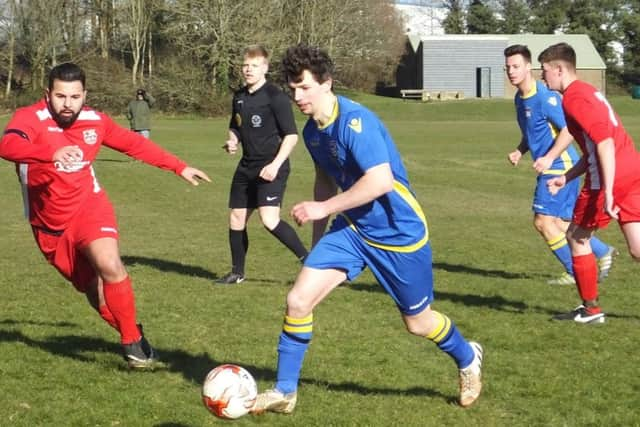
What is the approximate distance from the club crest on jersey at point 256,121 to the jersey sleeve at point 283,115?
0.61 feet

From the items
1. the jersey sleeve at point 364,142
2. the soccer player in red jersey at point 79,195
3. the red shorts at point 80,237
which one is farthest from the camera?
the red shorts at point 80,237

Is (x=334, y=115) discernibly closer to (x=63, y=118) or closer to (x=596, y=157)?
(x=63, y=118)

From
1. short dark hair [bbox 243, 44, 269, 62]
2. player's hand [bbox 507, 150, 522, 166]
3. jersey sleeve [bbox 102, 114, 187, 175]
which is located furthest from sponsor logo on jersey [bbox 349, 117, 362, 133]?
player's hand [bbox 507, 150, 522, 166]

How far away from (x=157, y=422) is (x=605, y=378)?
2919 millimetres

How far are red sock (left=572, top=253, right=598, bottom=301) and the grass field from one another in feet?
1.11

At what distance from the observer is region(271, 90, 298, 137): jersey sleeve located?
9.25m

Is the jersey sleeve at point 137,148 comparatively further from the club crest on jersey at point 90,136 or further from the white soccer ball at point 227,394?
the white soccer ball at point 227,394

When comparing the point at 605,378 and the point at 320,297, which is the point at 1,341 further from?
the point at 605,378

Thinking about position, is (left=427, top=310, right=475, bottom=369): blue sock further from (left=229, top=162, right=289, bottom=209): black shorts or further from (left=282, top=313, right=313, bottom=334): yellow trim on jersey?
(left=229, top=162, right=289, bottom=209): black shorts

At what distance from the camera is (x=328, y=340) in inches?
283

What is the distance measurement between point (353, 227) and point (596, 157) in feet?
8.23

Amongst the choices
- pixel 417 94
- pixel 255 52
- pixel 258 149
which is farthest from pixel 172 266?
pixel 417 94

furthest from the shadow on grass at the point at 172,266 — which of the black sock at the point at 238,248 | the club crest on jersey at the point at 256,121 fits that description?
the club crest on jersey at the point at 256,121

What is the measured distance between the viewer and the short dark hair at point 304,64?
489 cm
